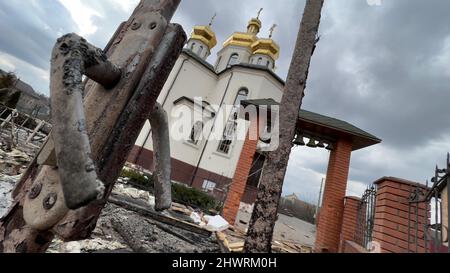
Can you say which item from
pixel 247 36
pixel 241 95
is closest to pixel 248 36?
pixel 247 36

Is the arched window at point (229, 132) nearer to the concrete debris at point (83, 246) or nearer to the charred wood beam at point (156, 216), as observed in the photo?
the charred wood beam at point (156, 216)

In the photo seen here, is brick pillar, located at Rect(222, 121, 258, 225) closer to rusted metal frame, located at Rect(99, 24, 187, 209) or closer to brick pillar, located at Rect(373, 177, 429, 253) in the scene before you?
brick pillar, located at Rect(373, 177, 429, 253)

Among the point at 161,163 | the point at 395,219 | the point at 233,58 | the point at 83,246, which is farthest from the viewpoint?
the point at 233,58

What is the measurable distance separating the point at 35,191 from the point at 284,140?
11.2ft

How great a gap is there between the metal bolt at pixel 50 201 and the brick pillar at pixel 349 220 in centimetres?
855

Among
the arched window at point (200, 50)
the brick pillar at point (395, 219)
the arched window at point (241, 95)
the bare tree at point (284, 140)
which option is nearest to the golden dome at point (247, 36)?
the arched window at point (200, 50)

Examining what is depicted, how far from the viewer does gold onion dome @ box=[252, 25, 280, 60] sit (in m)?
28.6

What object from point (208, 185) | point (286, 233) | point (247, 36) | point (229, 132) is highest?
point (247, 36)

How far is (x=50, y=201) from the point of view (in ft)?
1.55

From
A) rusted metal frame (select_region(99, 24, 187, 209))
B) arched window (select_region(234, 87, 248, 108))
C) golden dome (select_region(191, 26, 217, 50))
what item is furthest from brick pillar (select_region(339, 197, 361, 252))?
golden dome (select_region(191, 26, 217, 50))

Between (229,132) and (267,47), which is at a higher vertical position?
(267,47)

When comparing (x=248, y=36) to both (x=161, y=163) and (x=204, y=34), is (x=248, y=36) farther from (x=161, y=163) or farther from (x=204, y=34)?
(x=161, y=163)
